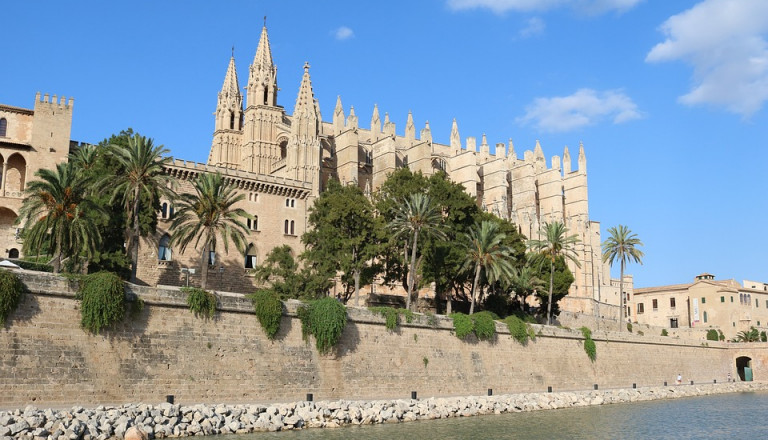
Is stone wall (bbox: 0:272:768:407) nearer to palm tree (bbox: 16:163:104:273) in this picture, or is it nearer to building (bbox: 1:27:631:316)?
palm tree (bbox: 16:163:104:273)

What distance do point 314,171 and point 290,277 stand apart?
1465 centimetres

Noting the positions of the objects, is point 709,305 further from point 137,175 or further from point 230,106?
point 137,175

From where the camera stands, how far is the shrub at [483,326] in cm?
3741

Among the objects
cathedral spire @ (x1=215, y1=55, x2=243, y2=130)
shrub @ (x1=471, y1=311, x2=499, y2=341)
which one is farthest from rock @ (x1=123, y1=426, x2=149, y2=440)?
cathedral spire @ (x1=215, y1=55, x2=243, y2=130)

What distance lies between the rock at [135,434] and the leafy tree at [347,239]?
879 inches

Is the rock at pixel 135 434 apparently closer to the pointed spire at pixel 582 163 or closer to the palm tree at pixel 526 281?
the palm tree at pixel 526 281

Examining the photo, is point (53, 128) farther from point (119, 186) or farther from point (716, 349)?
point (716, 349)

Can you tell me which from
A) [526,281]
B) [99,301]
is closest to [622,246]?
[526,281]

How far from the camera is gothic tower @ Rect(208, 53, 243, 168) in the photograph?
66.5 meters

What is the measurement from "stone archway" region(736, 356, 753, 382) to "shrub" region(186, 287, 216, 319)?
51641 mm

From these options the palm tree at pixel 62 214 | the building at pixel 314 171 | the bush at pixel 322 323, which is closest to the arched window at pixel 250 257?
the building at pixel 314 171

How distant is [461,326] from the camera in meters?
36.4

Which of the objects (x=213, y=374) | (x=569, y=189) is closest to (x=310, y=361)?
(x=213, y=374)

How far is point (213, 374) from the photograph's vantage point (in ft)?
85.4
